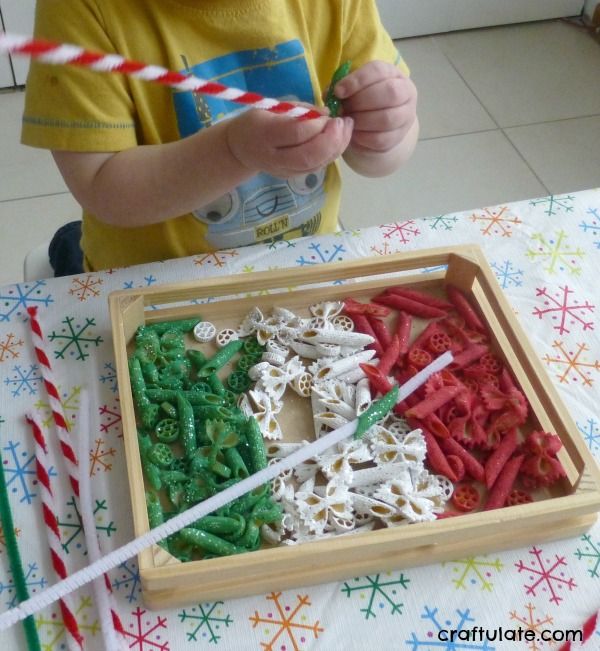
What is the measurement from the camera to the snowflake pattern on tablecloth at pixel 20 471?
475 mm

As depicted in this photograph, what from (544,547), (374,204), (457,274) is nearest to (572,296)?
(457,274)

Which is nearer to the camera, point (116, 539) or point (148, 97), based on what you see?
point (116, 539)

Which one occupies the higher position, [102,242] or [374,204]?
[102,242]

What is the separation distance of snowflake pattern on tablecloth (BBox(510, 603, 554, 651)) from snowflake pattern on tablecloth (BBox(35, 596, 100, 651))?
9.5 inches

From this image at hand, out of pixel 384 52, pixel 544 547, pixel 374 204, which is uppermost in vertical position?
pixel 384 52

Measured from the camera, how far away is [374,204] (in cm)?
130

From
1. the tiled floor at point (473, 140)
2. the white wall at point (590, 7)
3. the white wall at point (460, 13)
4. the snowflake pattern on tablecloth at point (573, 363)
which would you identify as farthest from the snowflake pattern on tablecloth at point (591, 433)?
the white wall at point (590, 7)

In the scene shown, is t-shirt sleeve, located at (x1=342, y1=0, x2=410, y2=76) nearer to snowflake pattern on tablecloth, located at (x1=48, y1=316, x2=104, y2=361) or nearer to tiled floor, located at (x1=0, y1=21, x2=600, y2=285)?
snowflake pattern on tablecloth, located at (x1=48, y1=316, x2=104, y2=361)

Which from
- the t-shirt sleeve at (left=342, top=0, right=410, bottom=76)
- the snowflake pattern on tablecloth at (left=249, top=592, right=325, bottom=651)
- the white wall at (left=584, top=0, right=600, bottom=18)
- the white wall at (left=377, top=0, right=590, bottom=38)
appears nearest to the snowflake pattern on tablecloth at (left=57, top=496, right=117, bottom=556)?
the snowflake pattern on tablecloth at (left=249, top=592, right=325, bottom=651)

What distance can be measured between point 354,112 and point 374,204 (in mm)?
787

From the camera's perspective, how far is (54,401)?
0.52 metres

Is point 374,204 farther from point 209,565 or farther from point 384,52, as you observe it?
point 209,565

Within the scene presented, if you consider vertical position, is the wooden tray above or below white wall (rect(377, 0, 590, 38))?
above

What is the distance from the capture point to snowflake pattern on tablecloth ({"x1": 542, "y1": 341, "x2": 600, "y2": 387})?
21.5 inches
